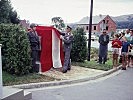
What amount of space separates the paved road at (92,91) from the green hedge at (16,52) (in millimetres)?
1328

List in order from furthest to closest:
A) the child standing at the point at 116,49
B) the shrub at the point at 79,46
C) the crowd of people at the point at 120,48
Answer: the child standing at the point at 116,49 → the crowd of people at the point at 120,48 → the shrub at the point at 79,46

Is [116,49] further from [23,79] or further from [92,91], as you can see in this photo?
[23,79]

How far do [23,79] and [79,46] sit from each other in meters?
4.75

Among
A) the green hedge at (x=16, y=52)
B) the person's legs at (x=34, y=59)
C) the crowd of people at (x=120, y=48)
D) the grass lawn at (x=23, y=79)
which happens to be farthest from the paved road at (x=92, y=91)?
the crowd of people at (x=120, y=48)

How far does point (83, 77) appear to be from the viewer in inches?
398

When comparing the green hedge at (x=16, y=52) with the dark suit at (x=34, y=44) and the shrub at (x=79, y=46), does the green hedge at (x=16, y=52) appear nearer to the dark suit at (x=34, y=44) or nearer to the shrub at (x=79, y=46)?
the dark suit at (x=34, y=44)

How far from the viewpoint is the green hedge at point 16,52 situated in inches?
355

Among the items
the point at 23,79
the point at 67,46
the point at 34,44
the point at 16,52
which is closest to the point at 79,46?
the point at 67,46

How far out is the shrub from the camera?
13.0 meters

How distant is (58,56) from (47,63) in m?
0.71

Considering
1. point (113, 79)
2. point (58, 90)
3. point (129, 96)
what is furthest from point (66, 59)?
point (129, 96)

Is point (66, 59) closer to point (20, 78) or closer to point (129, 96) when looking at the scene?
point (20, 78)

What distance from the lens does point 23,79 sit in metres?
8.84

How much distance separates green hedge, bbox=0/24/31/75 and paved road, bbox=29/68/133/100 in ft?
4.36
